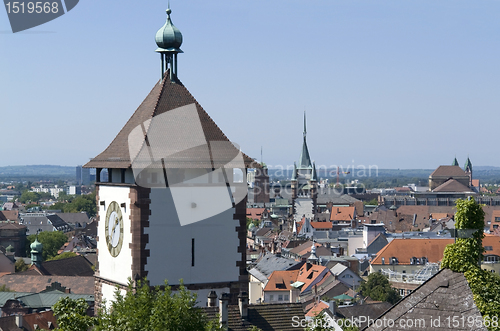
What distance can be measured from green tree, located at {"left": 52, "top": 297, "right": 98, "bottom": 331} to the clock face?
3.88 metres

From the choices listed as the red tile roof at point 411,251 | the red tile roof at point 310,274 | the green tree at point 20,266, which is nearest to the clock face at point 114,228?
the red tile roof at point 310,274

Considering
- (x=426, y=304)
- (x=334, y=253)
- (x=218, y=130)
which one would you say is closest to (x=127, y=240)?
(x=218, y=130)

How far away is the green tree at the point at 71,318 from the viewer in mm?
15930

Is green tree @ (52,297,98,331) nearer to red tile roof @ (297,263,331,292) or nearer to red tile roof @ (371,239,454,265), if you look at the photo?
red tile roof @ (297,263,331,292)

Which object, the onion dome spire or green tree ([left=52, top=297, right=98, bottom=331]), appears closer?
green tree ([left=52, top=297, right=98, bottom=331])

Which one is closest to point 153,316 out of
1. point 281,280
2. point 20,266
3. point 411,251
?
point 281,280

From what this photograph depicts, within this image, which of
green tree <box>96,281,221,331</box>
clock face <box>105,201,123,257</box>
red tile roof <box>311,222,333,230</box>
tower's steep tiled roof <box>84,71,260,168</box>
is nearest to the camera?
green tree <box>96,281,221,331</box>

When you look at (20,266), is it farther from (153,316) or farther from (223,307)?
(153,316)

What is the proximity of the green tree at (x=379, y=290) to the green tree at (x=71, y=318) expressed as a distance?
64.2 meters

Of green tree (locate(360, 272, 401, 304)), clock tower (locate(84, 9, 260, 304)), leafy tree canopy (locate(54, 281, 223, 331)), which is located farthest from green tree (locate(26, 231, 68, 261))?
leafy tree canopy (locate(54, 281, 223, 331))

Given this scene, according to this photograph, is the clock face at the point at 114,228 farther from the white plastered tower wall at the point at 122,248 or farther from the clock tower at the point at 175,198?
the white plastered tower wall at the point at 122,248

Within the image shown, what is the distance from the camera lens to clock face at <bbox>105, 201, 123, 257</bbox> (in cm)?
2050

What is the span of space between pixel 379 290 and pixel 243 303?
204 ft

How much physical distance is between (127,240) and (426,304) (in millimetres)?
9410
